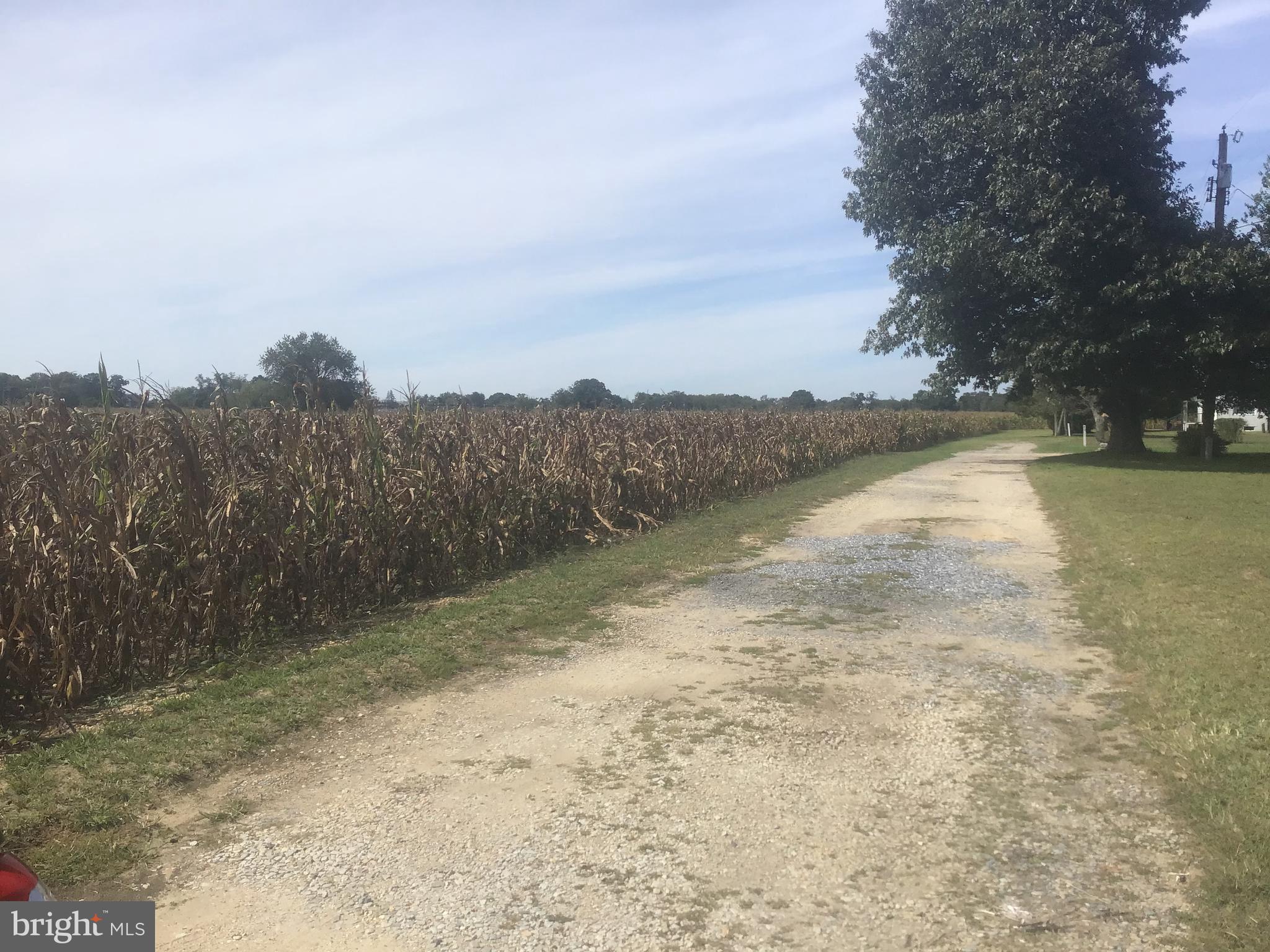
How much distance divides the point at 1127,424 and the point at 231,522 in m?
28.0

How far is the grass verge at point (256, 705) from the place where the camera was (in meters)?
3.84

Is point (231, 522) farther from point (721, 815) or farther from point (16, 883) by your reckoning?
point (16, 883)

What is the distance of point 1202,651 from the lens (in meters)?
6.26

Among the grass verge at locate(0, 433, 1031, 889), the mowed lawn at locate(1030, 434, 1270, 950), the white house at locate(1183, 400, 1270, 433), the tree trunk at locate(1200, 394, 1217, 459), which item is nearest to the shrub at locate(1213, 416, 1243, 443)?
the white house at locate(1183, 400, 1270, 433)

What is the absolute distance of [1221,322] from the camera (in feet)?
71.4

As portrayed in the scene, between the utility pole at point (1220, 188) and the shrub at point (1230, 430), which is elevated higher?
the utility pole at point (1220, 188)

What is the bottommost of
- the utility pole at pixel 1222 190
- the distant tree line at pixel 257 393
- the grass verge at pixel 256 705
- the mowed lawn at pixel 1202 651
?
the mowed lawn at pixel 1202 651

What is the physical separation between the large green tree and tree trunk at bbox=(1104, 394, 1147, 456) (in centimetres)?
233

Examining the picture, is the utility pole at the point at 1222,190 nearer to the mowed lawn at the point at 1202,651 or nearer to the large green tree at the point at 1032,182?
the large green tree at the point at 1032,182

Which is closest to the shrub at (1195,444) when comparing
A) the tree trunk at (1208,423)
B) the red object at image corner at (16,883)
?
the tree trunk at (1208,423)

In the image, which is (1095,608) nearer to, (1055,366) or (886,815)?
(886,815)

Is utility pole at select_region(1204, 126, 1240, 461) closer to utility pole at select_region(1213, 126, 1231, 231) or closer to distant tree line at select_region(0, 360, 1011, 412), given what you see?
utility pole at select_region(1213, 126, 1231, 231)

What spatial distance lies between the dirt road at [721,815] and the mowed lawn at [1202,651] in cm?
17

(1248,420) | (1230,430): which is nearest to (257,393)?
(1230,430)
